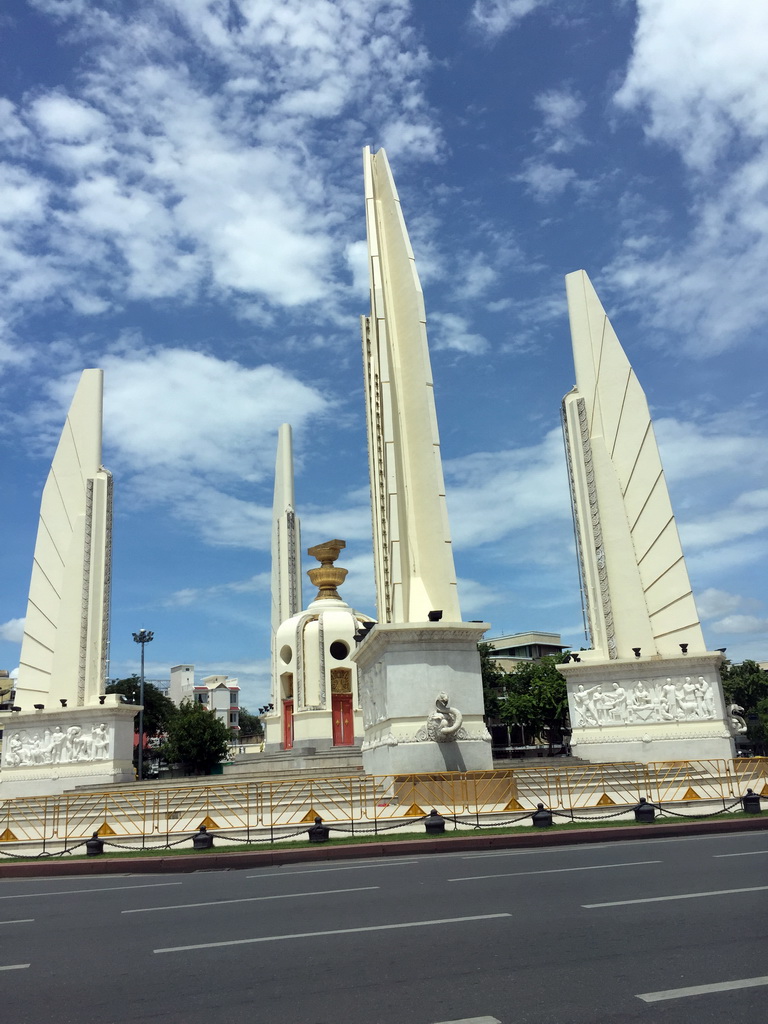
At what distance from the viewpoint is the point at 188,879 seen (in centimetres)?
1189

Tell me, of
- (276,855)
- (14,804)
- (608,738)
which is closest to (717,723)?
(608,738)

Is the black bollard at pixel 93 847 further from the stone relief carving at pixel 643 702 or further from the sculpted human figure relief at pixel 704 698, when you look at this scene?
the sculpted human figure relief at pixel 704 698

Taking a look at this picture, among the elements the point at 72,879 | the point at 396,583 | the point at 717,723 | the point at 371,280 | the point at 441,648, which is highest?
the point at 371,280

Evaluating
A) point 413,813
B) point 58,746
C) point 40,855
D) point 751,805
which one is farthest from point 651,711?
point 58,746

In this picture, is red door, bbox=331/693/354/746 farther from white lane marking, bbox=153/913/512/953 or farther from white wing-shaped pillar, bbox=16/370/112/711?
white lane marking, bbox=153/913/512/953

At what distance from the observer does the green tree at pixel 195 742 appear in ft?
164

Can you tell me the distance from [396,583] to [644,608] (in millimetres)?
10330

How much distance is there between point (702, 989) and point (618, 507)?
83.0ft

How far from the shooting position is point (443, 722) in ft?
65.5

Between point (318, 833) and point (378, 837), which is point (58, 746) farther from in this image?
point (378, 837)

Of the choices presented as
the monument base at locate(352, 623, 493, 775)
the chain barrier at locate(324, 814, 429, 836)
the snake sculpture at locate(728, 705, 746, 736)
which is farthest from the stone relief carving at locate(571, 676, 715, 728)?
the chain barrier at locate(324, 814, 429, 836)

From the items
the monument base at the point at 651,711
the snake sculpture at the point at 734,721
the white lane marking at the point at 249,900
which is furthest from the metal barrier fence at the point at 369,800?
the white lane marking at the point at 249,900

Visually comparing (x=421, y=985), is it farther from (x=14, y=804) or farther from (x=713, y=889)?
(x=14, y=804)

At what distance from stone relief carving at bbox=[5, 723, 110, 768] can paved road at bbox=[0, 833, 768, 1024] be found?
2015cm
